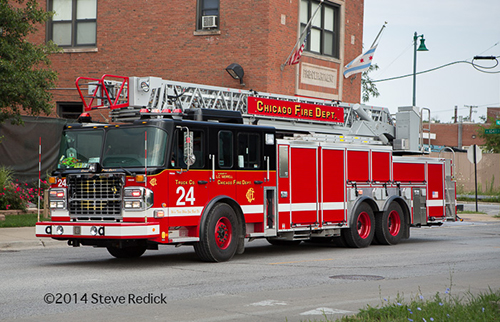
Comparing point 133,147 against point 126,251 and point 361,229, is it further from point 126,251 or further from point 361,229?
point 361,229

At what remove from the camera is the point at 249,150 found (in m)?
13.4

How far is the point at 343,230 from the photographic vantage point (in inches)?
628

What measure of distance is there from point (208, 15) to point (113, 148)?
14609 millimetres

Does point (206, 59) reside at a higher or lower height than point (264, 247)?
higher

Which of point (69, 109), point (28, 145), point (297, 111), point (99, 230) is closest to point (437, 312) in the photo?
point (99, 230)

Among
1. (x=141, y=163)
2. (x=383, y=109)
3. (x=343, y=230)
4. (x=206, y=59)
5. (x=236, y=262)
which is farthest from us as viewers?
(x=206, y=59)

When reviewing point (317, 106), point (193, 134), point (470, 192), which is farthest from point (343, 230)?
point (470, 192)

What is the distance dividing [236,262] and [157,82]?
373 centimetres

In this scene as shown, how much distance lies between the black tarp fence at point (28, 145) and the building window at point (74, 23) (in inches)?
161

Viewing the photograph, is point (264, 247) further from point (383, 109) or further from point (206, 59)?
Answer: point (206, 59)

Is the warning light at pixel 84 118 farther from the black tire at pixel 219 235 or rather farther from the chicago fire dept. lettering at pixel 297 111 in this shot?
the chicago fire dept. lettering at pixel 297 111

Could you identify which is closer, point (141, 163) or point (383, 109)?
point (141, 163)

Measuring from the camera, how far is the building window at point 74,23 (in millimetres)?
Result: 27156

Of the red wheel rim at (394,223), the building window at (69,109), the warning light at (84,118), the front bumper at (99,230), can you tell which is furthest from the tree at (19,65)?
the red wheel rim at (394,223)
